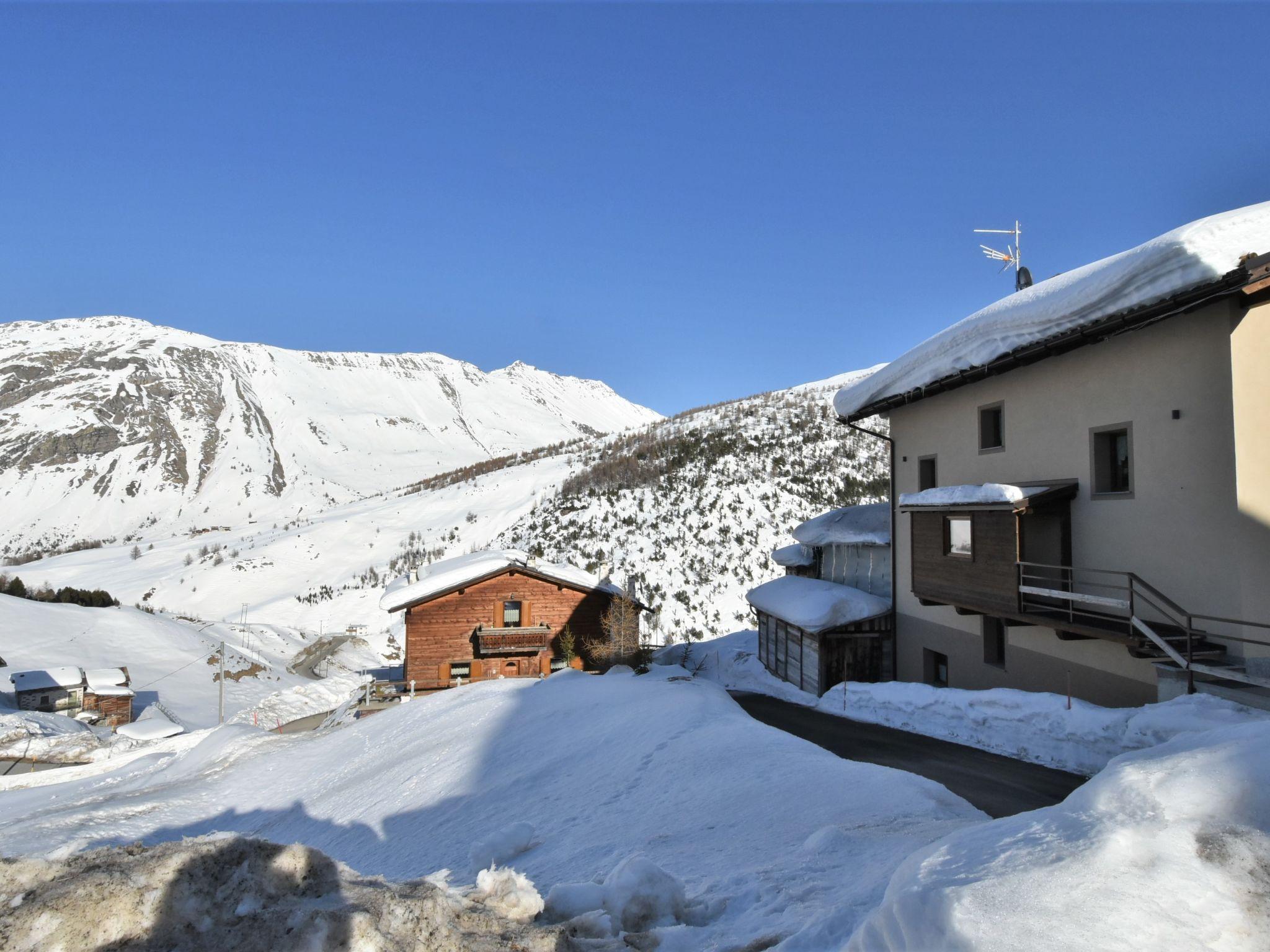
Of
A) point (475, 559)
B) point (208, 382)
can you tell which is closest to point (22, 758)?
point (475, 559)

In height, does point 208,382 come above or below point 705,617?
above

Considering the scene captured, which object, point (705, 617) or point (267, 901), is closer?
point (267, 901)

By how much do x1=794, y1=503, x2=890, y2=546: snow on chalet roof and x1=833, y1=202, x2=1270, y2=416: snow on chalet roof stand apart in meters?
6.13

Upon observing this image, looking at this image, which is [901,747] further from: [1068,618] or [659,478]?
[659,478]

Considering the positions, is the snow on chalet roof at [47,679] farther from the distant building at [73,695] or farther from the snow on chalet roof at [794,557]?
the snow on chalet roof at [794,557]

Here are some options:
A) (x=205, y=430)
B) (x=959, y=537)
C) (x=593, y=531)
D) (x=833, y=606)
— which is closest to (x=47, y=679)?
(x=593, y=531)

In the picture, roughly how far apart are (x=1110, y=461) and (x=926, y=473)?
22.0 feet

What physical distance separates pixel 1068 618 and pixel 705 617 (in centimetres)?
2528

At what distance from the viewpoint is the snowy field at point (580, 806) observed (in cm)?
472

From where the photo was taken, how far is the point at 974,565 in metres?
14.8

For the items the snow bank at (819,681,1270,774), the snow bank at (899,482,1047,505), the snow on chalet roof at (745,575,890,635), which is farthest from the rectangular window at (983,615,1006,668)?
the snow on chalet roof at (745,575,890,635)

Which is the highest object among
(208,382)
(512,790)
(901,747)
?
(208,382)

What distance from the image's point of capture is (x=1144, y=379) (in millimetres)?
11969

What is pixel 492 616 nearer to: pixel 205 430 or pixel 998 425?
pixel 998 425
